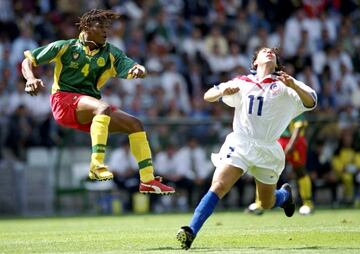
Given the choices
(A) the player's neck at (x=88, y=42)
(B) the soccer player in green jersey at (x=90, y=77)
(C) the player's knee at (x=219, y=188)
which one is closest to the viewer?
(C) the player's knee at (x=219, y=188)

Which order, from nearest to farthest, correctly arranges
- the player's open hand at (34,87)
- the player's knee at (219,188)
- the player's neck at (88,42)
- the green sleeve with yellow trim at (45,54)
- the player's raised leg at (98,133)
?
1. the player's knee at (219,188)
2. the player's open hand at (34,87)
3. the player's raised leg at (98,133)
4. the green sleeve with yellow trim at (45,54)
5. the player's neck at (88,42)

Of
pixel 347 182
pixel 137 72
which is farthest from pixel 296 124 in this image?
pixel 137 72

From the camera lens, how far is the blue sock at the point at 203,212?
400 inches

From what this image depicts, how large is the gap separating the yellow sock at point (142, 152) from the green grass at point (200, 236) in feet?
2.52

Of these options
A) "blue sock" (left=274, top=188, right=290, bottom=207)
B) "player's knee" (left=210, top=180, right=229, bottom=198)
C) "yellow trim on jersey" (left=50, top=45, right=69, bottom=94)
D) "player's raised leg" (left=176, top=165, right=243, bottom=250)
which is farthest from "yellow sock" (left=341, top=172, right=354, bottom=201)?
"player's knee" (left=210, top=180, right=229, bottom=198)

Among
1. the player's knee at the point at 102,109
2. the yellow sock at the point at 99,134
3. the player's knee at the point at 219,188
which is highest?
the player's knee at the point at 102,109

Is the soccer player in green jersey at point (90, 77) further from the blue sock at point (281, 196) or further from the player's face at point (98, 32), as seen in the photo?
the blue sock at point (281, 196)

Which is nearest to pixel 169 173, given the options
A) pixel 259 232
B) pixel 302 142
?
pixel 302 142

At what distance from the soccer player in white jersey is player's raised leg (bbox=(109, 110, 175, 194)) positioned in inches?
65.9

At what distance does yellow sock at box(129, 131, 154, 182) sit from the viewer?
12.5 metres

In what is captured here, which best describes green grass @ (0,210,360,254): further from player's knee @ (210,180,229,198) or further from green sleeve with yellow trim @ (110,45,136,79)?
green sleeve with yellow trim @ (110,45,136,79)

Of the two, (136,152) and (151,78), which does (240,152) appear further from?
(151,78)

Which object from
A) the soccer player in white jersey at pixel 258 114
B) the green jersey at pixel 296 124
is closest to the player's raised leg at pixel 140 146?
the soccer player in white jersey at pixel 258 114

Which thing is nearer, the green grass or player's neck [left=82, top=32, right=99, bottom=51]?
the green grass
